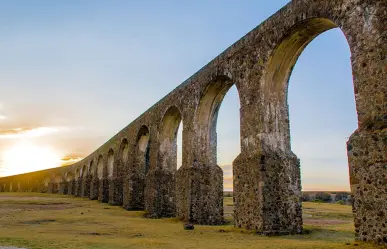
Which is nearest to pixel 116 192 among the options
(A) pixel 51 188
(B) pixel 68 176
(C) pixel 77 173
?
(C) pixel 77 173

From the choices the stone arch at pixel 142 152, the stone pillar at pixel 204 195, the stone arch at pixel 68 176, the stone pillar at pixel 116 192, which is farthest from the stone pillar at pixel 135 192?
the stone arch at pixel 68 176

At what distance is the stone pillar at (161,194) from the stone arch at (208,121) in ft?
12.1

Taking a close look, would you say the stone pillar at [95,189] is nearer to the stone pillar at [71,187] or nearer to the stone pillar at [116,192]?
the stone pillar at [116,192]

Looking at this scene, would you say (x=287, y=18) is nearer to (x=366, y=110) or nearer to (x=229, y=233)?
(x=366, y=110)

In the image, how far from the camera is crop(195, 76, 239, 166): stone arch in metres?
13.1

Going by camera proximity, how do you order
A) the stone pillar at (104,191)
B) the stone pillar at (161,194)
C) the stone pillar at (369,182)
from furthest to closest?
the stone pillar at (104,191), the stone pillar at (161,194), the stone pillar at (369,182)

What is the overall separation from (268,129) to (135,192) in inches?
489

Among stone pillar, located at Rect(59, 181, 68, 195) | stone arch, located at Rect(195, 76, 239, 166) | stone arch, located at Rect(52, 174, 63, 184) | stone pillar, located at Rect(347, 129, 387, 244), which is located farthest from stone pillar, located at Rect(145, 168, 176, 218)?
stone arch, located at Rect(52, 174, 63, 184)

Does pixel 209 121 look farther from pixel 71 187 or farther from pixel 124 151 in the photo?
pixel 71 187

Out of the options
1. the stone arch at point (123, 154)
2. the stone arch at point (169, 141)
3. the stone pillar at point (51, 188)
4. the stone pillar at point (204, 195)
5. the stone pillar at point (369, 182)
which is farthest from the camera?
the stone pillar at point (51, 188)

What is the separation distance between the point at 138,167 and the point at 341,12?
15.2m

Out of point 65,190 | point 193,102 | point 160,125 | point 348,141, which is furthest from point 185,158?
point 65,190

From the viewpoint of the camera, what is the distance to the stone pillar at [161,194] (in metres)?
15.9

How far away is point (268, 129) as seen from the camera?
966 cm
